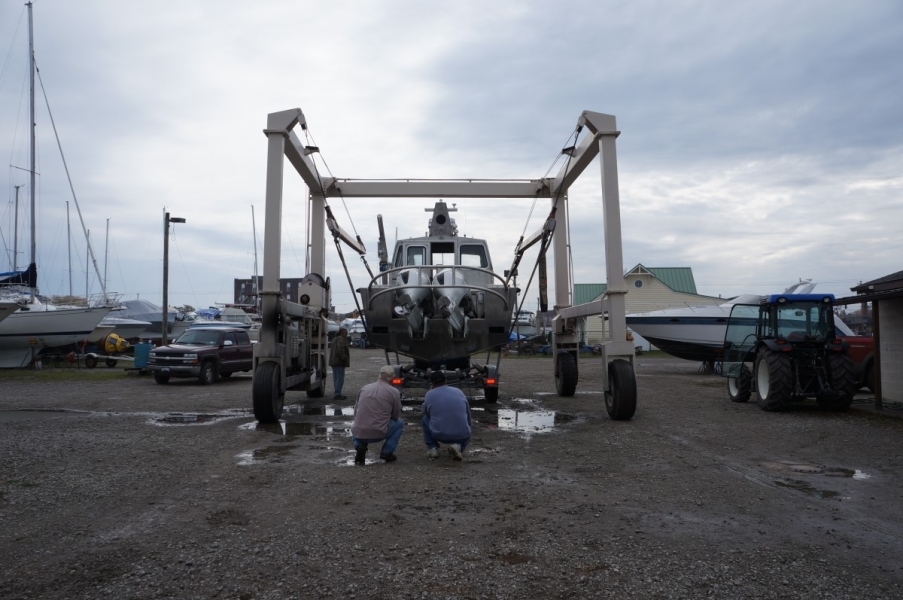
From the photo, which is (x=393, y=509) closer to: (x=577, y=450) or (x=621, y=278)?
(x=577, y=450)

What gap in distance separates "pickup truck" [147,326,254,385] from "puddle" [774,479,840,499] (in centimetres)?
1595

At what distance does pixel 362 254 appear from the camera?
1559 centimetres

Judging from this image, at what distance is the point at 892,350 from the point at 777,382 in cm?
304

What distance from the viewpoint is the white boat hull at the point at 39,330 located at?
83.4 feet

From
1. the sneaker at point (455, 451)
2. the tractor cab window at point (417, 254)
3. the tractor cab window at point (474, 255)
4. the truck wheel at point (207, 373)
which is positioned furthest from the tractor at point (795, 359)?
the truck wheel at point (207, 373)

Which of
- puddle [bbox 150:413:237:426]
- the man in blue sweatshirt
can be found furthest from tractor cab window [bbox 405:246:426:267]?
the man in blue sweatshirt

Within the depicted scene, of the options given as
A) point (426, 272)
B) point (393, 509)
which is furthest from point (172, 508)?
point (426, 272)

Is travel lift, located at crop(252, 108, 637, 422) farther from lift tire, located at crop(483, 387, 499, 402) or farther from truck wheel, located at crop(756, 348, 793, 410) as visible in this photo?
truck wheel, located at crop(756, 348, 793, 410)

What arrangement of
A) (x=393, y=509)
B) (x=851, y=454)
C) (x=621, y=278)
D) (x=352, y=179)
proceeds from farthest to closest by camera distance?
(x=352, y=179) → (x=621, y=278) → (x=851, y=454) → (x=393, y=509)

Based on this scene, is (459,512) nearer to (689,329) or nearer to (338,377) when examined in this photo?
(338,377)

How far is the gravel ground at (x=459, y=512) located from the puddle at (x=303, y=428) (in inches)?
3.4

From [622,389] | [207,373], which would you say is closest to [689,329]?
[622,389]

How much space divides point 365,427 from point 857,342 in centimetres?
1320

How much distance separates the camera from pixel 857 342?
15781mm
